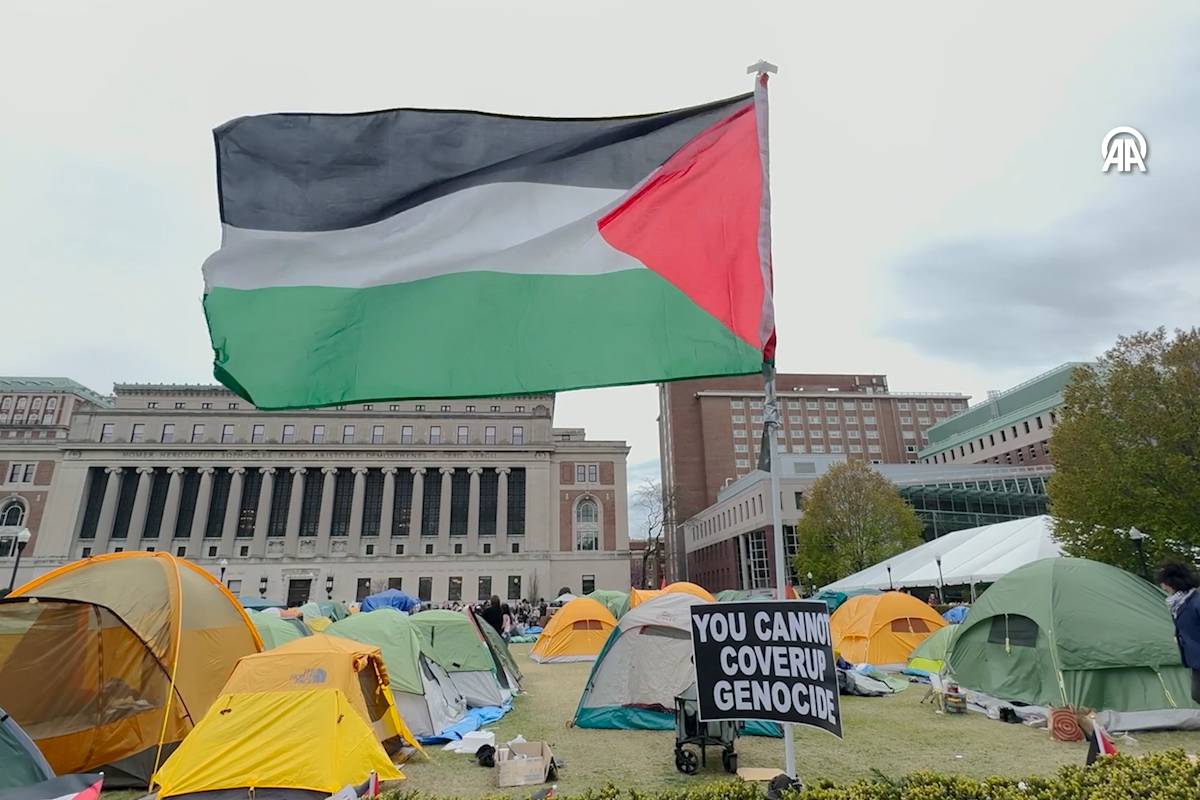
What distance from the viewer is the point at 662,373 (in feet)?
17.2

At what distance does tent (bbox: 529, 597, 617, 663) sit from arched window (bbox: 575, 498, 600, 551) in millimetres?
45732

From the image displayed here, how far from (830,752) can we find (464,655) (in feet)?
24.9

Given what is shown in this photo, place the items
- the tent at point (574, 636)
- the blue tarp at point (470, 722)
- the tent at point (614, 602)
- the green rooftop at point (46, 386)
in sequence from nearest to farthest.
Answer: the blue tarp at point (470, 722)
the tent at point (574, 636)
the tent at point (614, 602)
the green rooftop at point (46, 386)

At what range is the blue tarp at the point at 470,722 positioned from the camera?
1038 cm

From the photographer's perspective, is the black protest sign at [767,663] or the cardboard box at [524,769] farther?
the cardboard box at [524,769]

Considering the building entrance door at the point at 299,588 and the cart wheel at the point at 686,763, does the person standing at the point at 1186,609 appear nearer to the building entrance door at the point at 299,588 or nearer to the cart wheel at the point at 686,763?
the cart wheel at the point at 686,763

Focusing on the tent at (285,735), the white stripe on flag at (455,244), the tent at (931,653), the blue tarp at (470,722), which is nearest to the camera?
the white stripe on flag at (455,244)

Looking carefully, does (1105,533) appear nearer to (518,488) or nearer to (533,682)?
(533,682)

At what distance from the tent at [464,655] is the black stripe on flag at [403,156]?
9510 millimetres

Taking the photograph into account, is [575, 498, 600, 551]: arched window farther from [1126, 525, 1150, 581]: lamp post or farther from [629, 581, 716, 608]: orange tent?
[1126, 525, 1150, 581]: lamp post

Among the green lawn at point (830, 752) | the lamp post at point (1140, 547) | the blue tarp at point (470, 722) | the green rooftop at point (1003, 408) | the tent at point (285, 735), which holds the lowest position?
the green lawn at point (830, 752)

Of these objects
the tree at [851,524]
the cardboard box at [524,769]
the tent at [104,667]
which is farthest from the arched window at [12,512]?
the cardboard box at [524,769]

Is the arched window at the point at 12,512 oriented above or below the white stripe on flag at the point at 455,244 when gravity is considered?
above

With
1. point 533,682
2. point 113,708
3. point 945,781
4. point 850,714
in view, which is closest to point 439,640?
point 533,682
